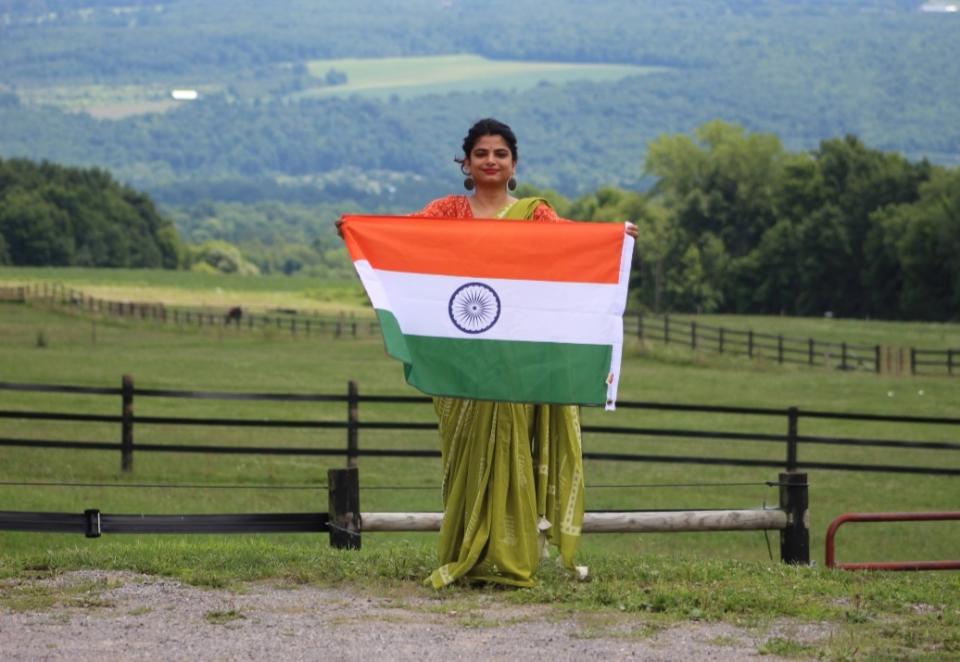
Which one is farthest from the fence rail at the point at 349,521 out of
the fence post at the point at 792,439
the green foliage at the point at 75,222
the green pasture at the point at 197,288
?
the green foliage at the point at 75,222

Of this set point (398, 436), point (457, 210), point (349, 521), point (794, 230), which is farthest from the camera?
point (794, 230)

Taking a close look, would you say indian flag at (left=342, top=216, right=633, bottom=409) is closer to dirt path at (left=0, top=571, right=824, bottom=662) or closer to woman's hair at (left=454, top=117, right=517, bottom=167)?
woman's hair at (left=454, top=117, right=517, bottom=167)

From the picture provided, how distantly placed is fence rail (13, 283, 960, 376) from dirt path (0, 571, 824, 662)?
119ft

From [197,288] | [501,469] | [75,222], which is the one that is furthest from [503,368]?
[75,222]

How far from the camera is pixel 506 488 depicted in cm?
915

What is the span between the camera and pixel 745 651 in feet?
25.7

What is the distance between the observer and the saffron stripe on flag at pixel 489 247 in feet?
30.4

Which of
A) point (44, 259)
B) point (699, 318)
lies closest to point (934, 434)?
point (699, 318)

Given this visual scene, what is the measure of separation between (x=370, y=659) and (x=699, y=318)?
227 ft

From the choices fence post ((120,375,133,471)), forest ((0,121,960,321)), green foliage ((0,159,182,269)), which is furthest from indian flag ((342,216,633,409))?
green foliage ((0,159,182,269))

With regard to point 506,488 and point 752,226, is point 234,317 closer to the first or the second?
point 752,226

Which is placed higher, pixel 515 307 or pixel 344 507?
pixel 515 307

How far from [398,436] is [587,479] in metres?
6.06

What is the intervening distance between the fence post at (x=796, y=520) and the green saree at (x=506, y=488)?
192 cm
